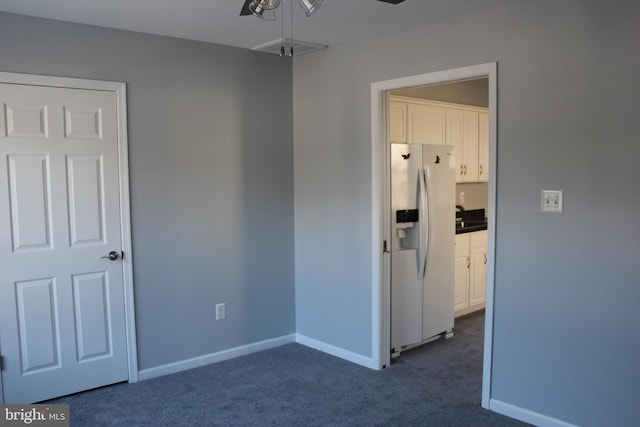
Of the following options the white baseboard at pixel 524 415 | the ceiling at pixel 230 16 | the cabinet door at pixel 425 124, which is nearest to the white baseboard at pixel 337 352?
the white baseboard at pixel 524 415

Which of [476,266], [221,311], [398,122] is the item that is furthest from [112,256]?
[476,266]

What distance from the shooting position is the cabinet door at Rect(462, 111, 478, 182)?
17.1 ft

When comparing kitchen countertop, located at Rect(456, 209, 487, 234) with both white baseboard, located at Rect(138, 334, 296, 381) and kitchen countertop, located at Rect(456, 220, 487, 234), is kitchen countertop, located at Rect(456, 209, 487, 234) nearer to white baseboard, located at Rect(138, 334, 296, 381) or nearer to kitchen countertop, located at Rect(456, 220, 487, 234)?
kitchen countertop, located at Rect(456, 220, 487, 234)

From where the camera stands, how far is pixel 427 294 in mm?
4383

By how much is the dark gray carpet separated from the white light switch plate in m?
1.28

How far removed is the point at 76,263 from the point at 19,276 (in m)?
0.34

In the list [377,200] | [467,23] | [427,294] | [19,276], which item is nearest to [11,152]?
[19,276]

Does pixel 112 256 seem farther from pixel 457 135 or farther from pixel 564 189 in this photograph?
pixel 457 135

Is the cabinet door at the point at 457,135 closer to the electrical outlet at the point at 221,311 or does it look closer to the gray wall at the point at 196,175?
the gray wall at the point at 196,175

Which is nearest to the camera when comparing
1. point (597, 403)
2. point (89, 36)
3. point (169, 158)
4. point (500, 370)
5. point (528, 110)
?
point (597, 403)

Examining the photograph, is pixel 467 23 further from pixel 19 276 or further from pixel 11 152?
pixel 19 276

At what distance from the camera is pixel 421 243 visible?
4.26 meters

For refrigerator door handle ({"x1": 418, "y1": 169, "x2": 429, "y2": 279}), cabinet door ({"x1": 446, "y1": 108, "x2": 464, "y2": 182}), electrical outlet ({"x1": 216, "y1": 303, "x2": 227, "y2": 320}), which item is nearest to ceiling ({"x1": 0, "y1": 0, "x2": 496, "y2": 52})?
refrigerator door handle ({"x1": 418, "y1": 169, "x2": 429, "y2": 279})

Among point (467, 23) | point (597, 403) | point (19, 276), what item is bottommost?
point (597, 403)
